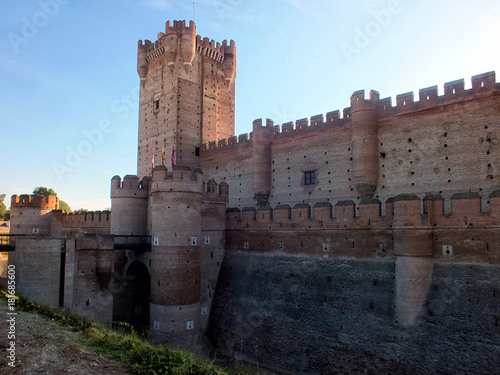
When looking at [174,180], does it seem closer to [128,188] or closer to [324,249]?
[128,188]

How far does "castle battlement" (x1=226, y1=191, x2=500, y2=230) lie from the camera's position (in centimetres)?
1329

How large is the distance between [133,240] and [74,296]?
4891 millimetres

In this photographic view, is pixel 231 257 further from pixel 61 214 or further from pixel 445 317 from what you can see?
pixel 61 214

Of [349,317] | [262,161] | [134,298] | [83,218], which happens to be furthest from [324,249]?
[83,218]

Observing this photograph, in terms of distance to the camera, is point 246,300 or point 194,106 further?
point 194,106

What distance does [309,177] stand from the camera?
21812 mm

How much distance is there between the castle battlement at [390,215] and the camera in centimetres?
1329

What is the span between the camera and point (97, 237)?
18.2 m

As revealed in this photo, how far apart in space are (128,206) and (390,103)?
619 inches

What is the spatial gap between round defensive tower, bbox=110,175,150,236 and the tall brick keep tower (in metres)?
5.76

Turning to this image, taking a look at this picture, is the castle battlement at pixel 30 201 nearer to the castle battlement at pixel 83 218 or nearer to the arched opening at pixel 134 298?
the castle battlement at pixel 83 218

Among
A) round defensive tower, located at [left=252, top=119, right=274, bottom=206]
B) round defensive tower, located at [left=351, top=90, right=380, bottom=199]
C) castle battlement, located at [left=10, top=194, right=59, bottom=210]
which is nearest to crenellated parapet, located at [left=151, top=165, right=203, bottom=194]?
round defensive tower, located at [left=252, top=119, right=274, bottom=206]

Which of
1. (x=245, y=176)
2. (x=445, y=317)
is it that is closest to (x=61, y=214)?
(x=245, y=176)

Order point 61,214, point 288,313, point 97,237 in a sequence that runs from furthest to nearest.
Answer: point 61,214 < point 97,237 < point 288,313
